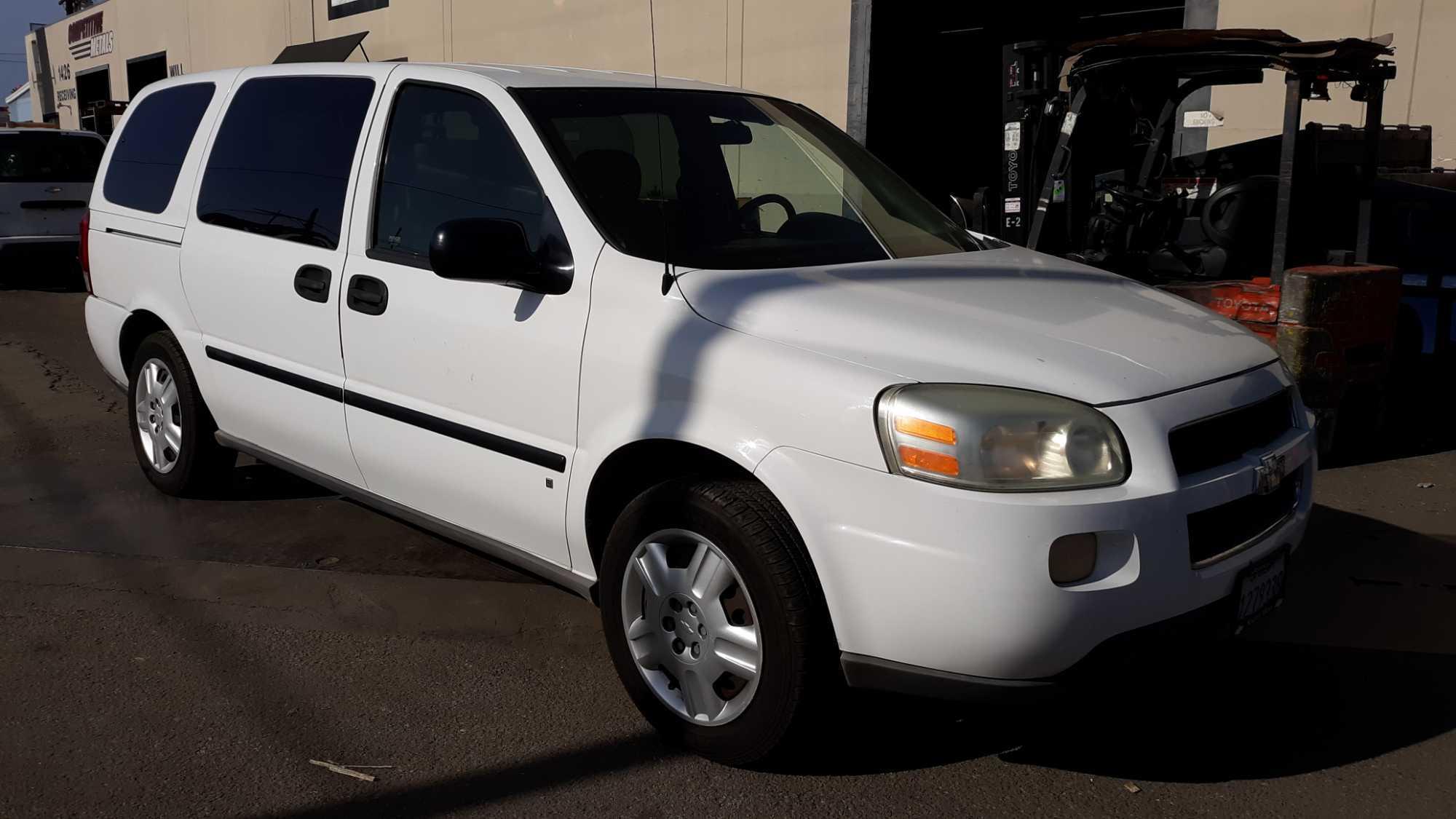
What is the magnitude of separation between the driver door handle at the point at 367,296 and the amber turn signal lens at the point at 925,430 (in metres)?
1.85

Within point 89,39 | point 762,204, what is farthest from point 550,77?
point 89,39

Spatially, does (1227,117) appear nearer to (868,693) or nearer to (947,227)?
(947,227)

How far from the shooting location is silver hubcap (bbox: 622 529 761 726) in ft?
9.74

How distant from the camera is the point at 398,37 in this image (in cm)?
2075

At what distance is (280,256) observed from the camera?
13.9 feet

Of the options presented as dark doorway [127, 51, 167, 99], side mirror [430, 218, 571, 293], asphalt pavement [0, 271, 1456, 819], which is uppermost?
dark doorway [127, 51, 167, 99]

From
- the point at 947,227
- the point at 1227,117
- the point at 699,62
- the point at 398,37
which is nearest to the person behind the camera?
the point at 947,227

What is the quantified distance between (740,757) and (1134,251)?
561 centimetres

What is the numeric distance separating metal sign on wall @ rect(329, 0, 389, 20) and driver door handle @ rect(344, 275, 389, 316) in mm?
18806

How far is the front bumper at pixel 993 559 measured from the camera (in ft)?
8.43

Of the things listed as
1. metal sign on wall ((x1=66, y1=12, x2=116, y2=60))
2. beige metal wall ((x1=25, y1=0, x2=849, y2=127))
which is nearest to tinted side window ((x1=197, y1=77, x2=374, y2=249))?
beige metal wall ((x1=25, y1=0, x2=849, y2=127))

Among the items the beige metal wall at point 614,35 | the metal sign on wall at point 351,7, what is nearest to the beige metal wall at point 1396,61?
the beige metal wall at point 614,35

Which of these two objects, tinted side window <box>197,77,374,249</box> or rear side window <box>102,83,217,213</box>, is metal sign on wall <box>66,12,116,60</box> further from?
tinted side window <box>197,77,374,249</box>

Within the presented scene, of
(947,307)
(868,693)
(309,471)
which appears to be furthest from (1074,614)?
(309,471)
